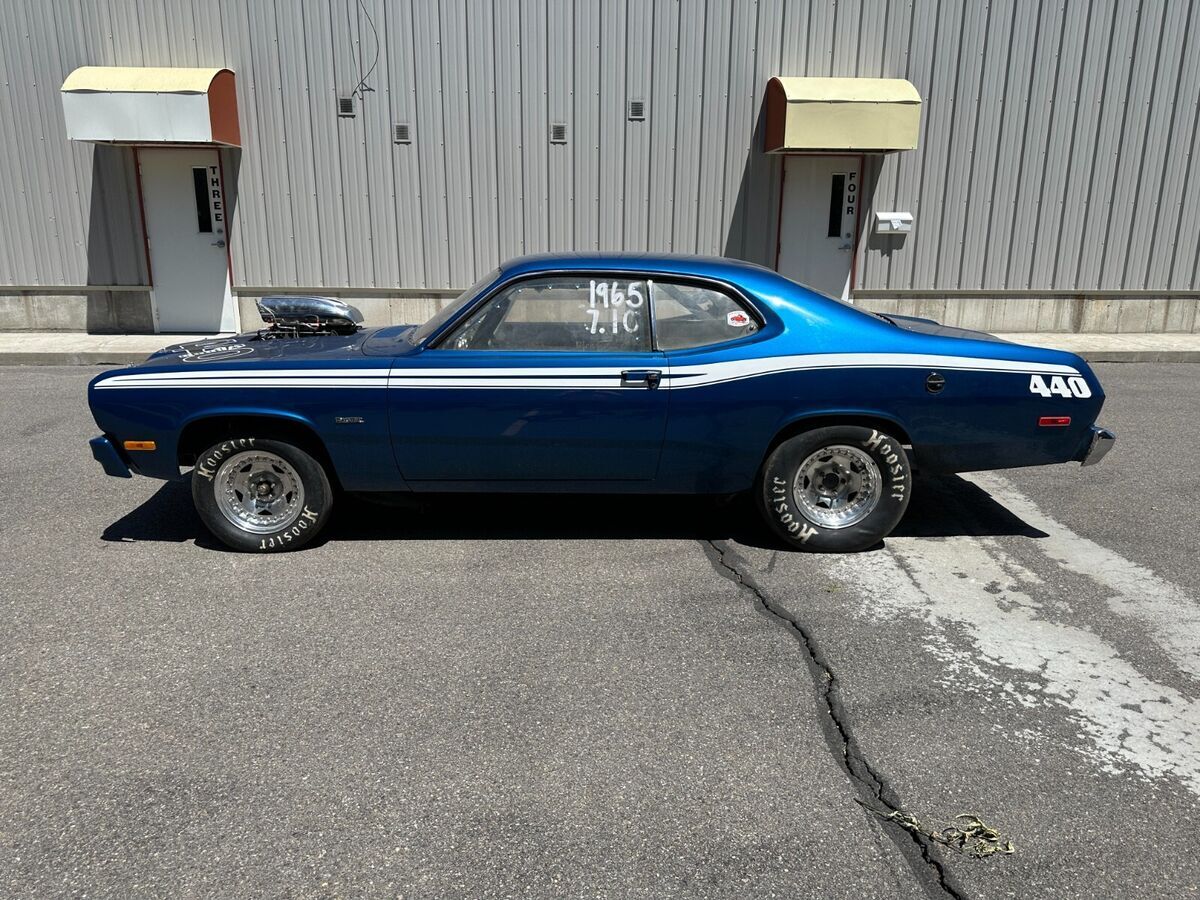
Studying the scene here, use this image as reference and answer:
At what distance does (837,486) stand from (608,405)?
1349mm

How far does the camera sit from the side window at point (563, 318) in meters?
4.71

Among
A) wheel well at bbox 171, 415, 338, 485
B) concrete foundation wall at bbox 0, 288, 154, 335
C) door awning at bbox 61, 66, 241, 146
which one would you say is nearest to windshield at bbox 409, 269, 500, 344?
wheel well at bbox 171, 415, 338, 485

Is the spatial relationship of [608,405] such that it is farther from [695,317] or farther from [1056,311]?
[1056,311]

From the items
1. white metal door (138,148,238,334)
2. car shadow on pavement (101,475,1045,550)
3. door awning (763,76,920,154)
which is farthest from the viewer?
white metal door (138,148,238,334)

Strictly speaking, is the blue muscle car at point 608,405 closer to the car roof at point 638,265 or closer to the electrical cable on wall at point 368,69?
the car roof at point 638,265

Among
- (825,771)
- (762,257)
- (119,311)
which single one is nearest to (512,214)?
(762,257)

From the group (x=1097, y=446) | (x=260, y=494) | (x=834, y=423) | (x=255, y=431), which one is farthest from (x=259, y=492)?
(x=1097, y=446)

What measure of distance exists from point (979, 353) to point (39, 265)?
38.7ft

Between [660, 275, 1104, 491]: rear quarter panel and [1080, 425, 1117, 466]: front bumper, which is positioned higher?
[660, 275, 1104, 491]: rear quarter panel

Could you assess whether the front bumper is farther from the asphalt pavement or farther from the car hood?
the car hood

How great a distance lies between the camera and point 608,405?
15.1ft

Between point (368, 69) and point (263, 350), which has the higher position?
point (368, 69)

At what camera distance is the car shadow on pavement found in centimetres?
515

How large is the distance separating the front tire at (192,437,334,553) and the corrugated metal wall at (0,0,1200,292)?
298 inches
